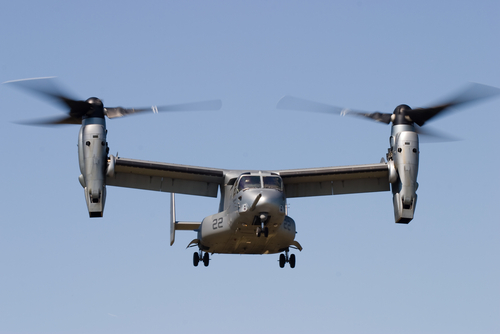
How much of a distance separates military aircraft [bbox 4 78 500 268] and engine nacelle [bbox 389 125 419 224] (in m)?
0.03

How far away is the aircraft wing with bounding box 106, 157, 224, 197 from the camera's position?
28.0m

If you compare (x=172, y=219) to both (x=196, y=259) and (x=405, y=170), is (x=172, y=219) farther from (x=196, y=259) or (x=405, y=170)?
(x=405, y=170)

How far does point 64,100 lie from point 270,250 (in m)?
8.20

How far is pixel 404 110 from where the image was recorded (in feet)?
90.7

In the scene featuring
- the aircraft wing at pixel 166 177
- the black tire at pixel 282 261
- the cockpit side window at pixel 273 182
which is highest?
the aircraft wing at pixel 166 177

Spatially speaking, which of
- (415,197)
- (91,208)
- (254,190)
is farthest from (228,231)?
(415,197)

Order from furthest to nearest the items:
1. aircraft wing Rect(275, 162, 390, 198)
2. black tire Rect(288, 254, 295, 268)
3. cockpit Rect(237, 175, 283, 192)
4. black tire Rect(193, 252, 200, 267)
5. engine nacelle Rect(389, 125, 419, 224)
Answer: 1. black tire Rect(193, 252, 200, 267)
2. black tire Rect(288, 254, 295, 268)
3. aircraft wing Rect(275, 162, 390, 198)
4. engine nacelle Rect(389, 125, 419, 224)
5. cockpit Rect(237, 175, 283, 192)

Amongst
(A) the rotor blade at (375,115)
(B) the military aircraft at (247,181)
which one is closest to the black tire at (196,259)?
(B) the military aircraft at (247,181)

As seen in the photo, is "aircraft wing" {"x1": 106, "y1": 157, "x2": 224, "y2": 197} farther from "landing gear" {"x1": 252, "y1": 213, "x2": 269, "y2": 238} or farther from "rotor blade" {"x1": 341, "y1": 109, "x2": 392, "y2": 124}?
"rotor blade" {"x1": 341, "y1": 109, "x2": 392, "y2": 124}

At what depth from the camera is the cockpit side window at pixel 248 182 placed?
2616cm

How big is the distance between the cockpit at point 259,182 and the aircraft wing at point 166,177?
7.91 feet

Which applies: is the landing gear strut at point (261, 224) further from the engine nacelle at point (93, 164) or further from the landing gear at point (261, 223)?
the engine nacelle at point (93, 164)

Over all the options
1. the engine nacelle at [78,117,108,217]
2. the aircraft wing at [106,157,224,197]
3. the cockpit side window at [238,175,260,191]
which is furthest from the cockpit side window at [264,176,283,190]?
the engine nacelle at [78,117,108,217]

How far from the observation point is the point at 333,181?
30.0 metres
